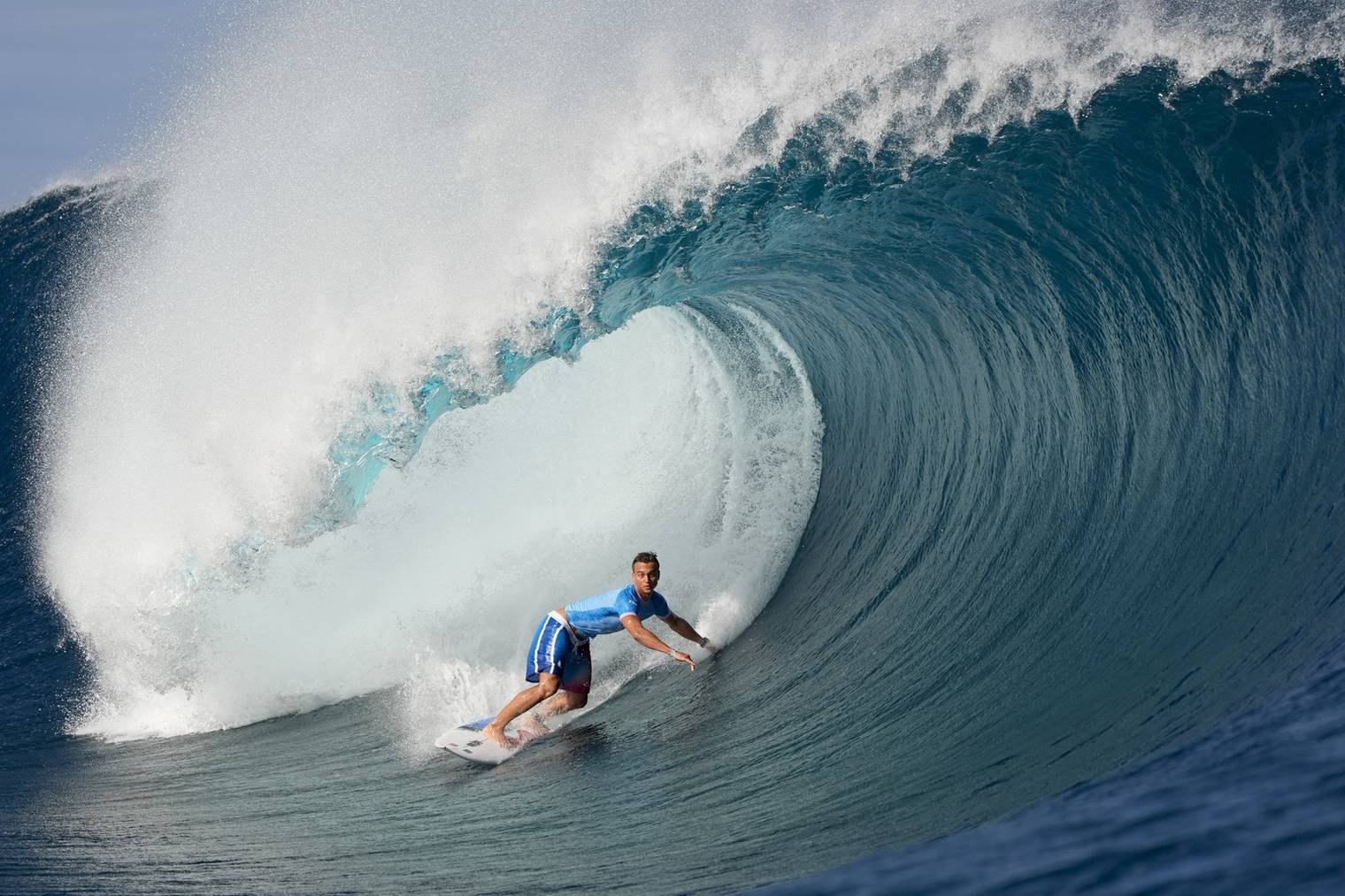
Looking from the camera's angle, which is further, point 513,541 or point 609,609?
point 513,541

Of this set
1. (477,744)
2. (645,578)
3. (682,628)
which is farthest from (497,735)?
(682,628)

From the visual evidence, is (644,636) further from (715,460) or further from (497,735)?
(715,460)

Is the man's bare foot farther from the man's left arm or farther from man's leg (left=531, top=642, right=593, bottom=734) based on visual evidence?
the man's left arm

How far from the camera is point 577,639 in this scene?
7191 millimetres

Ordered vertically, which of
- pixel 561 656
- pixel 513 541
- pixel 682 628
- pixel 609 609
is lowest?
pixel 682 628

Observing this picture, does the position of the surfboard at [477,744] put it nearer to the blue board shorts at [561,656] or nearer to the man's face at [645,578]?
the blue board shorts at [561,656]

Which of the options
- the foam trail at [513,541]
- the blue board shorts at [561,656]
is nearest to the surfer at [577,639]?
the blue board shorts at [561,656]

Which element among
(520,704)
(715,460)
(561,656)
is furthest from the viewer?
(715,460)

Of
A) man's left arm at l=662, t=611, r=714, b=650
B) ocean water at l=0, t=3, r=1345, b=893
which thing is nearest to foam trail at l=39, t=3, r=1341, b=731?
ocean water at l=0, t=3, r=1345, b=893

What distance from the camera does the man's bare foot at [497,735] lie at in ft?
22.1

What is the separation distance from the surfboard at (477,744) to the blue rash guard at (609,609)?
0.72 meters

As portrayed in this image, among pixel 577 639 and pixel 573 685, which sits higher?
pixel 577 639

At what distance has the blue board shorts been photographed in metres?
7.04

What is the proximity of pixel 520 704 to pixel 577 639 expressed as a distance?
21.3 inches
